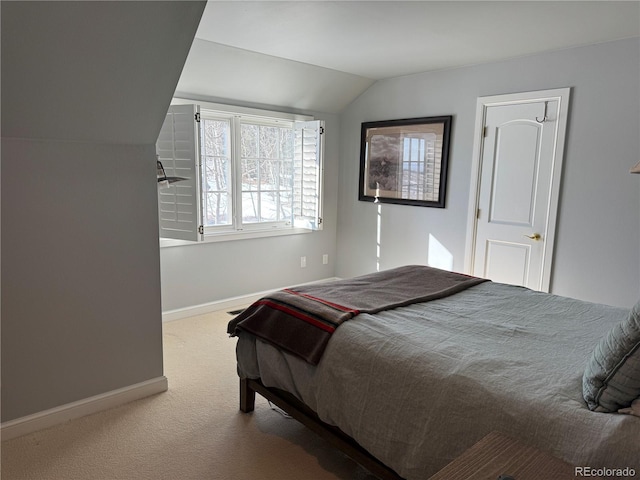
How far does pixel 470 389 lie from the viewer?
1.48m

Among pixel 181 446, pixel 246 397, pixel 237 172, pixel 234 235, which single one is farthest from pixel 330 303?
pixel 237 172

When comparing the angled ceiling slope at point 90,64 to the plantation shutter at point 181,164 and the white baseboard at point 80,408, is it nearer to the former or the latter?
the plantation shutter at point 181,164

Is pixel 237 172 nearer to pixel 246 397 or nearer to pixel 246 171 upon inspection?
pixel 246 171

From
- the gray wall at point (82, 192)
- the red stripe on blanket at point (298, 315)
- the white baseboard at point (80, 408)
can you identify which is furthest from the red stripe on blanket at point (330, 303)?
Answer: the white baseboard at point (80, 408)

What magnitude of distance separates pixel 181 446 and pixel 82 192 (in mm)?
1424

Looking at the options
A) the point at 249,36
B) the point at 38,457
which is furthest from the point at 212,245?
the point at 38,457

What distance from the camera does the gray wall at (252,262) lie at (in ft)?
13.1

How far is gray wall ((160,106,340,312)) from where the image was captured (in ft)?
13.1

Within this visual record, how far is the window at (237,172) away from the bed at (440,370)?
1.73 meters

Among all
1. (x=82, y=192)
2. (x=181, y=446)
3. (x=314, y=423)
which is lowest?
(x=181, y=446)

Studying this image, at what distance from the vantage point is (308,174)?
15.4ft

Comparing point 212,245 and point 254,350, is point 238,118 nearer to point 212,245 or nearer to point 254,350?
point 212,245

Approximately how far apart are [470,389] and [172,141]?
3048 mm

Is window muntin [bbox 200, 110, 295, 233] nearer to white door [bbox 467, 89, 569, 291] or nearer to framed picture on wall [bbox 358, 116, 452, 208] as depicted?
framed picture on wall [bbox 358, 116, 452, 208]
